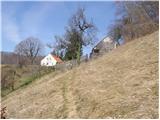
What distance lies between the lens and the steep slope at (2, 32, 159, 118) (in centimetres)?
909

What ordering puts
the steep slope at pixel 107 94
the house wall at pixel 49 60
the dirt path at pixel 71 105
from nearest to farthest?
the steep slope at pixel 107 94, the dirt path at pixel 71 105, the house wall at pixel 49 60

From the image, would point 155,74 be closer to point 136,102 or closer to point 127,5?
point 136,102

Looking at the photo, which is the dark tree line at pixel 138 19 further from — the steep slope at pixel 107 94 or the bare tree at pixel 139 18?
the steep slope at pixel 107 94

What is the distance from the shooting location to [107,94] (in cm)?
1075

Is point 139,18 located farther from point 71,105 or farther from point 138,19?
point 71,105

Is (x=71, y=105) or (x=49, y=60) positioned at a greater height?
(x=49, y=60)

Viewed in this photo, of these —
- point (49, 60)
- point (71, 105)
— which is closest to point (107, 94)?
point (71, 105)

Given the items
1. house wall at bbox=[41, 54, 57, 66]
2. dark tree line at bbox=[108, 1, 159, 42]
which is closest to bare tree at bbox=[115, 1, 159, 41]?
dark tree line at bbox=[108, 1, 159, 42]

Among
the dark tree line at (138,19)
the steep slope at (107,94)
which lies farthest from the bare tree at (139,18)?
the steep slope at (107,94)

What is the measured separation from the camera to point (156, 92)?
32.0 feet

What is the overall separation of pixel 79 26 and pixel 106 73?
2636cm

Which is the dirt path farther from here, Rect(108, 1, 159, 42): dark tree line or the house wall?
the house wall

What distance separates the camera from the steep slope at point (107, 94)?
909 centimetres

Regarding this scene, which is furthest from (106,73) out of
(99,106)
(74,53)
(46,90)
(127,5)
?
(74,53)
